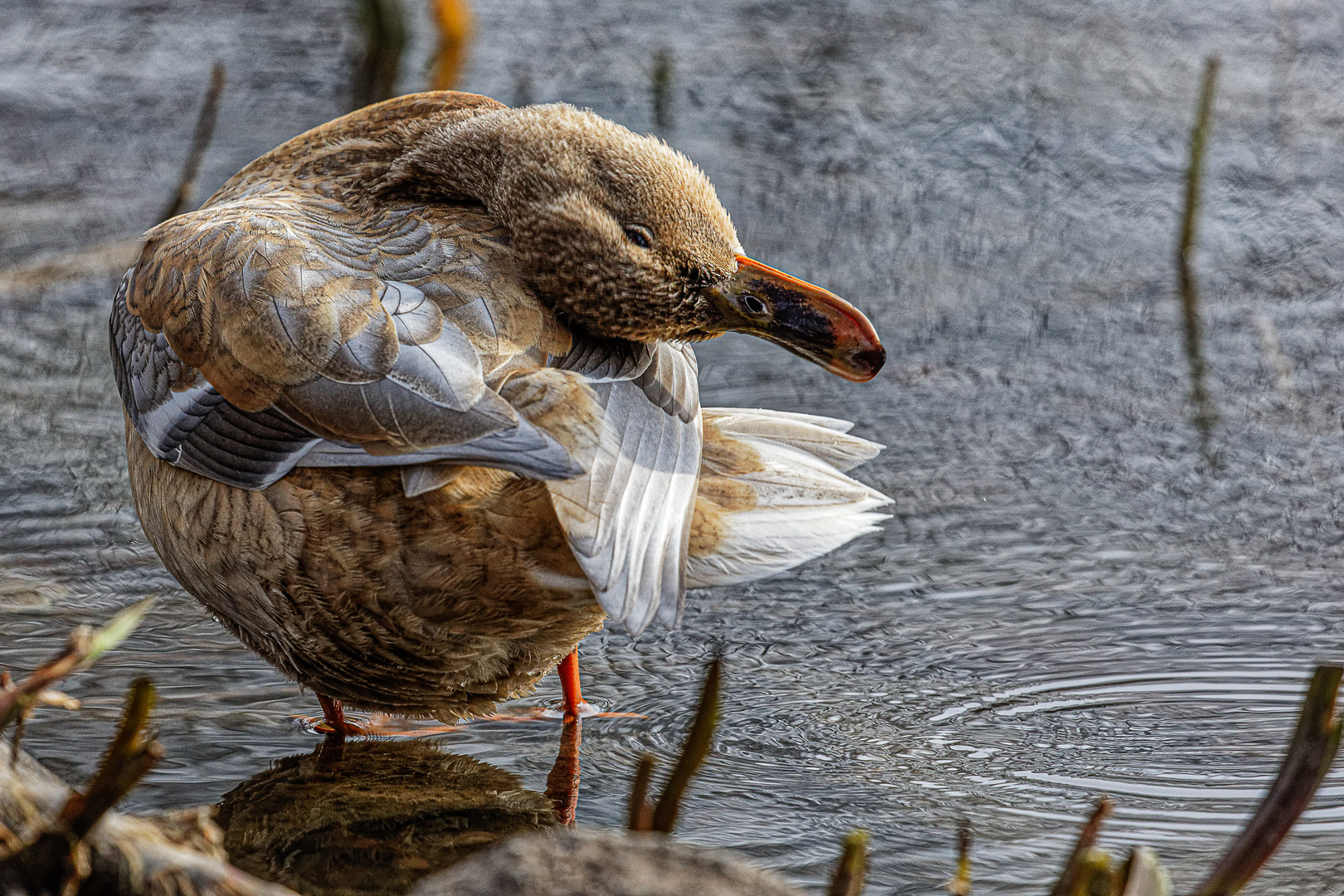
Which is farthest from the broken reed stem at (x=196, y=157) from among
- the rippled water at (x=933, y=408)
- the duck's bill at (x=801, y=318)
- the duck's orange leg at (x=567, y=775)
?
the duck's bill at (x=801, y=318)

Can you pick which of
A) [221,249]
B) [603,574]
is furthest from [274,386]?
[603,574]

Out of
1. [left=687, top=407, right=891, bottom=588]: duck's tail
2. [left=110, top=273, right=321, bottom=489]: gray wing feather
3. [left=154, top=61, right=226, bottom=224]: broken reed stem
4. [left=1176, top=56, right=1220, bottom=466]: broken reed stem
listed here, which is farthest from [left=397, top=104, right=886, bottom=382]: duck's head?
[left=154, top=61, right=226, bottom=224]: broken reed stem

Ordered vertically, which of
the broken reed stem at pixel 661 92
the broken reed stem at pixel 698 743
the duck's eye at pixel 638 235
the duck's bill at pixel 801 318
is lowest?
the broken reed stem at pixel 698 743

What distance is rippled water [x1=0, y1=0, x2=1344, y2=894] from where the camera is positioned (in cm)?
373

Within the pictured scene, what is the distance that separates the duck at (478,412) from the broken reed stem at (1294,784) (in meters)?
1.04

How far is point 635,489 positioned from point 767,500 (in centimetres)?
39

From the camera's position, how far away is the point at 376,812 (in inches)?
143

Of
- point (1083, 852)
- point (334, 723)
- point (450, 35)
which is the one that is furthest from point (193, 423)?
point (450, 35)

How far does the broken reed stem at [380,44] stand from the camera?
873 cm

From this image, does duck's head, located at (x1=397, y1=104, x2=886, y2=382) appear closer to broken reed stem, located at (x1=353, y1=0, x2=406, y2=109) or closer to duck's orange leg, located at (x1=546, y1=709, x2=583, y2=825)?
duck's orange leg, located at (x1=546, y1=709, x2=583, y2=825)

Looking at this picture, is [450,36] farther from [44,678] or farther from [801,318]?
[44,678]

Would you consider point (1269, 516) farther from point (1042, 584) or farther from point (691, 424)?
point (691, 424)

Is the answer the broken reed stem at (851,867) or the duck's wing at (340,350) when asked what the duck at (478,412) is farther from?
the broken reed stem at (851,867)

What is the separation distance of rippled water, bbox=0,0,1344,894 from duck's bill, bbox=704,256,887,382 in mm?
967
